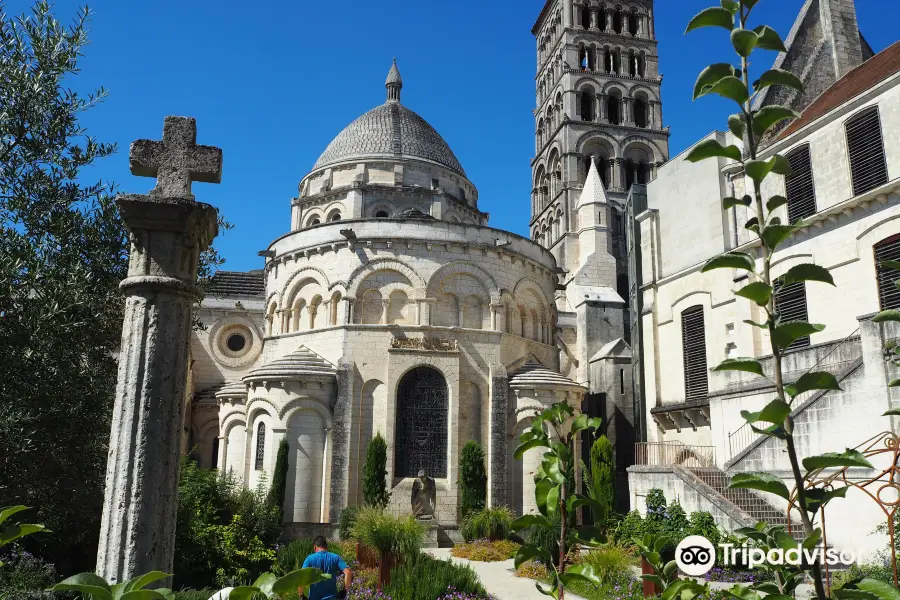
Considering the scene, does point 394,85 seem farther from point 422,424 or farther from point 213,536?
point 213,536

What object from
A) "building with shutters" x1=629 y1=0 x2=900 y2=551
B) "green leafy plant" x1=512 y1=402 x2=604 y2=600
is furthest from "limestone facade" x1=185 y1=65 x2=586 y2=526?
"green leafy plant" x1=512 y1=402 x2=604 y2=600

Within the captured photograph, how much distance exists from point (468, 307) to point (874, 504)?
577 inches

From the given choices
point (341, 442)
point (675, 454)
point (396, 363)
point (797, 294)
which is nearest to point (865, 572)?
point (797, 294)

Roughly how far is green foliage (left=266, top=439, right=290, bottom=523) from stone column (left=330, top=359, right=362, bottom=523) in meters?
1.46

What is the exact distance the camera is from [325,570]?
8.58 metres

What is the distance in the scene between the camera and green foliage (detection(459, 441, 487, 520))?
75.8 feet

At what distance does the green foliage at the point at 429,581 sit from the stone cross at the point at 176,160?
26.3 feet

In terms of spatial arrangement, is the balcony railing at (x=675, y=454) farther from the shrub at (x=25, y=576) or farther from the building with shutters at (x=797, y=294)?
the shrub at (x=25, y=576)

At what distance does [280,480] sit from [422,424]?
5.08 metres

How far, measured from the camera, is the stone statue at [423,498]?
2188 cm

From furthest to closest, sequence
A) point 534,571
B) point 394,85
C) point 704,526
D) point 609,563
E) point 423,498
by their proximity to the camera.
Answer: point 394,85, point 423,498, point 704,526, point 534,571, point 609,563

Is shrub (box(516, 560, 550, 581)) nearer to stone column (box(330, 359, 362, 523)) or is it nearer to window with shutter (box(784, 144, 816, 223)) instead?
stone column (box(330, 359, 362, 523))

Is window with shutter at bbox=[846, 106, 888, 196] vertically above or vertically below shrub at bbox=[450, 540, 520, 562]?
above

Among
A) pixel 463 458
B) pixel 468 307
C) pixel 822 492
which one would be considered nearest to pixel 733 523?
pixel 463 458
